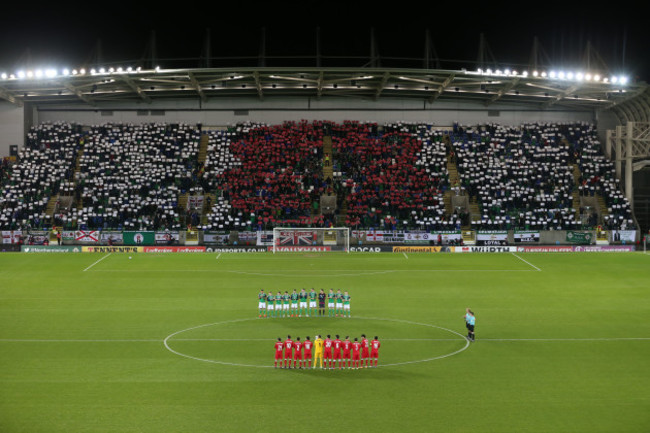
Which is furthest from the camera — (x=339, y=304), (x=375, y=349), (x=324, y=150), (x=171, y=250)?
(x=324, y=150)

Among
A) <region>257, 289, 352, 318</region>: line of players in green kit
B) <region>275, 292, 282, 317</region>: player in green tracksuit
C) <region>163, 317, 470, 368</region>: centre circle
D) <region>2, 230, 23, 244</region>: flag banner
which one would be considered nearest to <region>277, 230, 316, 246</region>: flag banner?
<region>2, 230, 23, 244</region>: flag banner

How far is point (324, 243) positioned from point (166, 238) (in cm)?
1213

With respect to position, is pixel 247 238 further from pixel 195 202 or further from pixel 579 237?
pixel 579 237

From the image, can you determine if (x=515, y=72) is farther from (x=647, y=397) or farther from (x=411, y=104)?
(x=647, y=397)

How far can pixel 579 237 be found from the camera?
55344mm

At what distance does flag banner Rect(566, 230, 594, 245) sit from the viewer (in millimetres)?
55219

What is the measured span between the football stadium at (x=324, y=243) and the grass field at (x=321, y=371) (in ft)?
0.41

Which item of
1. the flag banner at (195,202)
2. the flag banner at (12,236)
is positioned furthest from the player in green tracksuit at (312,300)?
the flag banner at (12,236)

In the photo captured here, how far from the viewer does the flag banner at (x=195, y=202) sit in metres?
58.6

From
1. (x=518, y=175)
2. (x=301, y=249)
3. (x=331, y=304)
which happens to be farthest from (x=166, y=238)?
(x=518, y=175)

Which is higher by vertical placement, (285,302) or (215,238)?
(215,238)

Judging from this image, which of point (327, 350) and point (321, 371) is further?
point (327, 350)

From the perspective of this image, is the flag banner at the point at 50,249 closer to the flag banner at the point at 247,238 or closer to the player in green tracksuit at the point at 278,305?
the flag banner at the point at 247,238

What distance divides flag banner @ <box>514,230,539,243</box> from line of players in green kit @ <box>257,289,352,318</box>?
26900mm
